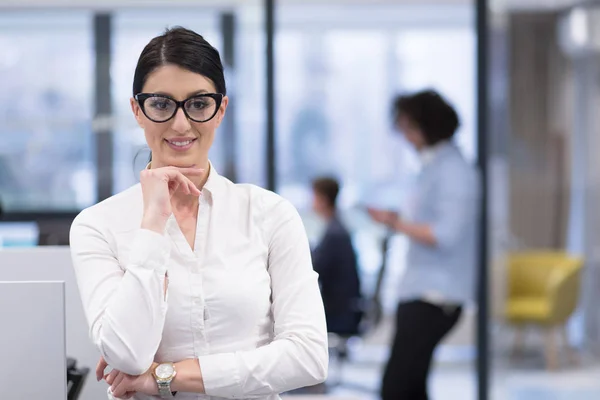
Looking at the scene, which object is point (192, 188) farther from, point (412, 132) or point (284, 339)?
point (412, 132)

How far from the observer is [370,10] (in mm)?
4789

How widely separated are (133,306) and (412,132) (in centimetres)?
234

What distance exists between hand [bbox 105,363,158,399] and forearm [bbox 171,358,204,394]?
0.04 m

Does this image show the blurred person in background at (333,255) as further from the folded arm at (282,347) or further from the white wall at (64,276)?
the folded arm at (282,347)

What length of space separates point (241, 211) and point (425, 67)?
3.06m

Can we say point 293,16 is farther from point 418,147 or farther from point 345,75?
point 418,147

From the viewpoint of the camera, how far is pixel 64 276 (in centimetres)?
237

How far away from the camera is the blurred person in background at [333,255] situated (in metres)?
4.69

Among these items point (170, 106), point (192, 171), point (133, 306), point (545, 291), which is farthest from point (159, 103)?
point (545, 291)

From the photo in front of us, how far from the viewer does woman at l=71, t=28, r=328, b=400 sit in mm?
1712

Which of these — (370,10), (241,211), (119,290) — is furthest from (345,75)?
(119,290)

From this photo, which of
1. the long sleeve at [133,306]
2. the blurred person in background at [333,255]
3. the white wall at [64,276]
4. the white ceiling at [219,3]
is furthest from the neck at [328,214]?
the long sleeve at [133,306]

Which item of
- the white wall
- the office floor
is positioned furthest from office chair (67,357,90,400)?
→ the office floor

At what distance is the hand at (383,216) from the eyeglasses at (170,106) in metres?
2.34
